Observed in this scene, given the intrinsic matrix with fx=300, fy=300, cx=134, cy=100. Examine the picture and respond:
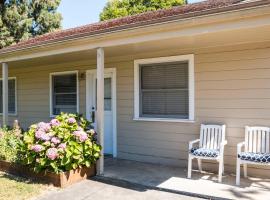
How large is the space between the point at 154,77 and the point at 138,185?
8.47 ft

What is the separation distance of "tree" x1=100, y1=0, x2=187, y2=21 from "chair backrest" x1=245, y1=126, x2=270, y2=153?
70.6 feet

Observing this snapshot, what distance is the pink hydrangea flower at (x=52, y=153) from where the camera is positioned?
4.88 meters

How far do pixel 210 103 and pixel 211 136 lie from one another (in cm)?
66

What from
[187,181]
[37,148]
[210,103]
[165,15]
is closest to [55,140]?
[37,148]

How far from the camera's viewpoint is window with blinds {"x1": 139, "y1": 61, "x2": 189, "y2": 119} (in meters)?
6.27

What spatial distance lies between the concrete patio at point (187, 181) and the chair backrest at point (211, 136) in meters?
0.55

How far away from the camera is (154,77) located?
665 cm

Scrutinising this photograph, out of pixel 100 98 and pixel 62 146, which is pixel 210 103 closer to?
pixel 100 98

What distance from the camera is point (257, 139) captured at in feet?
17.3

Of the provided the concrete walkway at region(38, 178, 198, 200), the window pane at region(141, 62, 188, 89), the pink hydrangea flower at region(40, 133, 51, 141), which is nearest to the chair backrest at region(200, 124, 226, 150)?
the window pane at region(141, 62, 188, 89)

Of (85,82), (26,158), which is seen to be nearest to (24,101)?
(85,82)

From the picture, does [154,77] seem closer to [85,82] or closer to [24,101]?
[85,82]

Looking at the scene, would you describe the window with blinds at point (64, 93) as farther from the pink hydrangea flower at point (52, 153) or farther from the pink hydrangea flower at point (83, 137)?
the pink hydrangea flower at point (52, 153)

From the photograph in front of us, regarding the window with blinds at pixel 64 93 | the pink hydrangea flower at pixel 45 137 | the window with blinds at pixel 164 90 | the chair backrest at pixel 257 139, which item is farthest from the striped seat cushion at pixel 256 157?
the window with blinds at pixel 64 93
